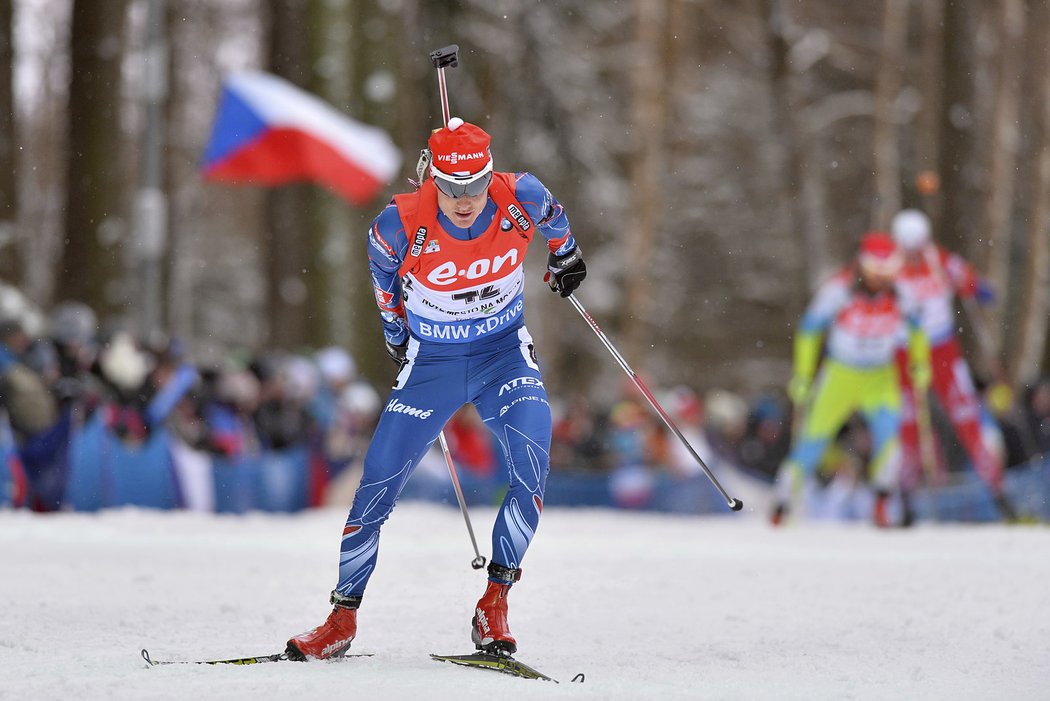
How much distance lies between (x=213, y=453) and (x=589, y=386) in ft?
54.4

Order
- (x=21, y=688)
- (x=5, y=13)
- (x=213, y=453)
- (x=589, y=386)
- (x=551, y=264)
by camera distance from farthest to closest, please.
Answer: (x=589, y=386) < (x=5, y=13) < (x=213, y=453) < (x=551, y=264) < (x=21, y=688)

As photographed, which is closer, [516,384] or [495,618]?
[495,618]

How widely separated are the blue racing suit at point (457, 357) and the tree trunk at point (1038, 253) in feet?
46.9

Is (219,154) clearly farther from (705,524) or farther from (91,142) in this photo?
(705,524)

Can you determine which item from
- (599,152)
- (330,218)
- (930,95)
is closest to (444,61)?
(330,218)

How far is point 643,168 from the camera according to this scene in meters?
22.7

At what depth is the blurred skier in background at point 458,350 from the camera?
6.09 metres

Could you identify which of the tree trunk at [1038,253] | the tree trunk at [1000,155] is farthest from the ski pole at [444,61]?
the tree trunk at [1038,253]

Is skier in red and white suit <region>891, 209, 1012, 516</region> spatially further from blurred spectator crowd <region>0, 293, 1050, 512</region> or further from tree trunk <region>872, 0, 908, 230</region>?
tree trunk <region>872, 0, 908, 230</region>

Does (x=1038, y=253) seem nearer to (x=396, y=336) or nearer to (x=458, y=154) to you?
(x=396, y=336)

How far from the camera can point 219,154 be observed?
15.9m

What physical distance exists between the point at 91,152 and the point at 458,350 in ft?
34.8

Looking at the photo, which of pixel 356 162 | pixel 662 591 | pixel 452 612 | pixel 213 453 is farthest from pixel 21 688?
pixel 356 162

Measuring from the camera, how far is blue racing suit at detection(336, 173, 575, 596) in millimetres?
6172
